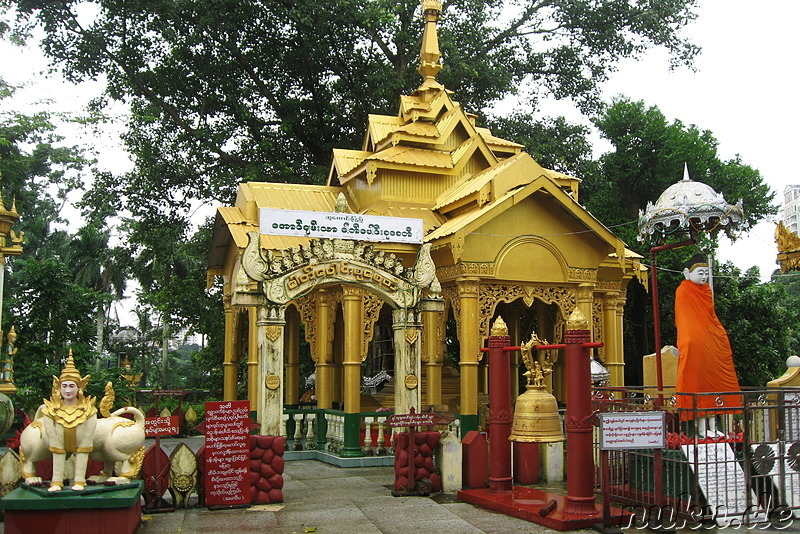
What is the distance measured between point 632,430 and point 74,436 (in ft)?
21.3

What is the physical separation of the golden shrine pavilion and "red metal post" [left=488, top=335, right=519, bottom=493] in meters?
1.58

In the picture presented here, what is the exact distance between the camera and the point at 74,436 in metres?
9.01

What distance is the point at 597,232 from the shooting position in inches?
659

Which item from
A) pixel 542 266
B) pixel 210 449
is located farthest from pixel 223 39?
pixel 210 449

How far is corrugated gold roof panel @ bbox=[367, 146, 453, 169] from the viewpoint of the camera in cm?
1816

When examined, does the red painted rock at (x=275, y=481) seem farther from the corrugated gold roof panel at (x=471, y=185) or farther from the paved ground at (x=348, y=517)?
the corrugated gold roof panel at (x=471, y=185)

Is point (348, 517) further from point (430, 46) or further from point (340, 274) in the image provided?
point (430, 46)

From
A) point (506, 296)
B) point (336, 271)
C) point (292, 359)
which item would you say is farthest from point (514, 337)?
point (336, 271)

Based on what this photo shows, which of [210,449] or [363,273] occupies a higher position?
[363,273]

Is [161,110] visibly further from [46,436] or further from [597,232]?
[46,436]

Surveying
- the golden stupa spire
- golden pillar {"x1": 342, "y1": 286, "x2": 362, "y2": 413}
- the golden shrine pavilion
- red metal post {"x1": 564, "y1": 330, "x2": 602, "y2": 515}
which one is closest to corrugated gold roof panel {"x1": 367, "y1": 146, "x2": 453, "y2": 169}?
the golden shrine pavilion

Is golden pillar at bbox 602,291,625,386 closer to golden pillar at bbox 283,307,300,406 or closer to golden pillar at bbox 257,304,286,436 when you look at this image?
golden pillar at bbox 283,307,300,406

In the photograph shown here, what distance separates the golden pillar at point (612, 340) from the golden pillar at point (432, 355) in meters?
4.31

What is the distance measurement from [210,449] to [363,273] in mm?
3638
